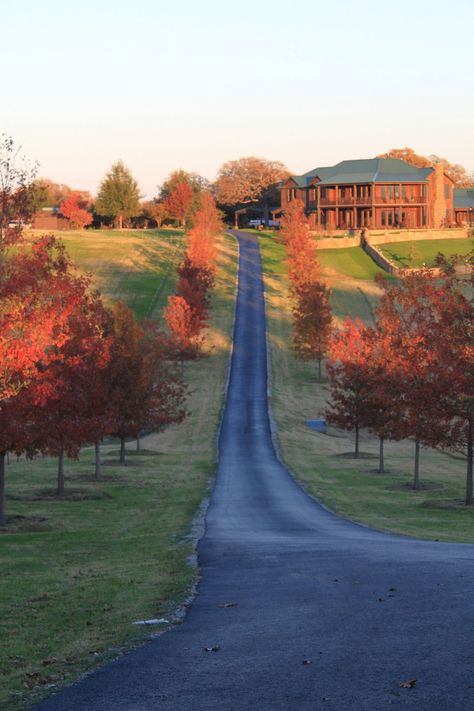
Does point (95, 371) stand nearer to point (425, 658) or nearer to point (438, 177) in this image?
point (425, 658)

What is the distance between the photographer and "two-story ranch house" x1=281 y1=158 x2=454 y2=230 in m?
165

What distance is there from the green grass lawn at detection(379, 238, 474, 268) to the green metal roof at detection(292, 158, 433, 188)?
1721 cm

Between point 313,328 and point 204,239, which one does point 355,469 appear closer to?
point 313,328

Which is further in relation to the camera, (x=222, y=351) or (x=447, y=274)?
(x=222, y=351)

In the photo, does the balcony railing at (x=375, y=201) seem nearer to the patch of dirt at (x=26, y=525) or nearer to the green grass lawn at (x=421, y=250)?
the green grass lawn at (x=421, y=250)

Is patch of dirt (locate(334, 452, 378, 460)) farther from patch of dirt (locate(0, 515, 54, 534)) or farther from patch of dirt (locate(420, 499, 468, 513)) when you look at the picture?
patch of dirt (locate(0, 515, 54, 534))

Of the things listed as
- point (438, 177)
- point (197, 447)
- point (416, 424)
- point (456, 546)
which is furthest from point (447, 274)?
point (438, 177)

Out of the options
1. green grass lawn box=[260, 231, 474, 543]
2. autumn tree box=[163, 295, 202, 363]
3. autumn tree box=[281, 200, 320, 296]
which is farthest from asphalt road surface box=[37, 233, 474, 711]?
autumn tree box=[281, 200, 320, 296]

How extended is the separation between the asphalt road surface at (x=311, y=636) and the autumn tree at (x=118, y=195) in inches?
6037

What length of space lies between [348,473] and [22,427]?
896 inches

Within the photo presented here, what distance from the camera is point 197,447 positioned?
187 ft

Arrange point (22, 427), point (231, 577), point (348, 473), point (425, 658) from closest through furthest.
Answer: point (425, 658)
point (231, 577)
point (22, 427)
point (348, 473)

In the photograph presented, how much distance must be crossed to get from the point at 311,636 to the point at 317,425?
54.6 meters

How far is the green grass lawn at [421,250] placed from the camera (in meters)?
131
